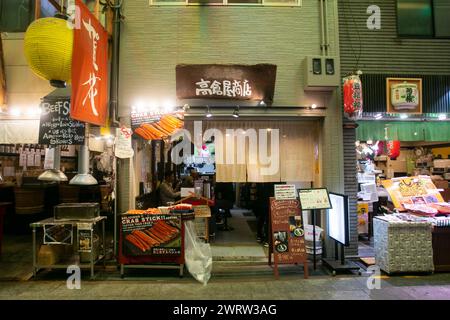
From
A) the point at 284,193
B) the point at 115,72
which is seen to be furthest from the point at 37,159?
the point at 284,193

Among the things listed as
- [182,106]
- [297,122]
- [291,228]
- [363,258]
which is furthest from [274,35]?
[363,258]

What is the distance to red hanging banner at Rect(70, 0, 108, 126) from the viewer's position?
5.59 metres

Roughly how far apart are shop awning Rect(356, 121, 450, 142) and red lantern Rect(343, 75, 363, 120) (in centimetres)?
134

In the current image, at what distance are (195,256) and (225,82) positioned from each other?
4192 mm

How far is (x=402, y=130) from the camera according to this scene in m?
8.50

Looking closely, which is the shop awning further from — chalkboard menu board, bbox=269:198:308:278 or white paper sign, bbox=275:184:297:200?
chalkboard menu board, bbox=269:198:308:278

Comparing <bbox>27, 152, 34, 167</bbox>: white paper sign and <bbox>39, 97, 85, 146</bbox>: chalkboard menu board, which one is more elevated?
<bbox>39, 97, 85, 146</bbox>: chalkboard menu board

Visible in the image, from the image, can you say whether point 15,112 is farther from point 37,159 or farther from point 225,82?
point 225,82

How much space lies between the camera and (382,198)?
1073 centimetres

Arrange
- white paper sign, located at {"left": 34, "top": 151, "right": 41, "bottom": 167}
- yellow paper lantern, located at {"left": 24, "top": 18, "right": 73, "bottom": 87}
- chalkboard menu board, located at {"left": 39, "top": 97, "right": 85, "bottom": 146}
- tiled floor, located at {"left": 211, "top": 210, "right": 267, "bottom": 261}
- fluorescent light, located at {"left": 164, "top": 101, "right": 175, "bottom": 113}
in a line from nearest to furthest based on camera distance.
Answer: yellow paper lantern, located at {"left": 24, "top": 18, "right": 73, "bottom": 87}
chalkboard menu board, located at {"left": 39, "top": 97, "right": 85, "bottom": 146}
fluorescent light, located at {"left": 164, "top": 101, "right": 175, "bottom": 113}
tiled floor, located at {"left": 211, "top": 210, "right": 267, "bottom": 261}
white paper sign, located at {"left": 34, "top": 151, "right": 41, "bottom": 167}

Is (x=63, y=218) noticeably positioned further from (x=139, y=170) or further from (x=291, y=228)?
(x=291, y=228)

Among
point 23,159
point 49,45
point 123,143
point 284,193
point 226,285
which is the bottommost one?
point 226,285

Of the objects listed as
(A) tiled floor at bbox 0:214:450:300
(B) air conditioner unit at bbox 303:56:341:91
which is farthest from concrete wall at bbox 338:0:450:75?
(A) tiled floor at bbox 0:214:450:300
